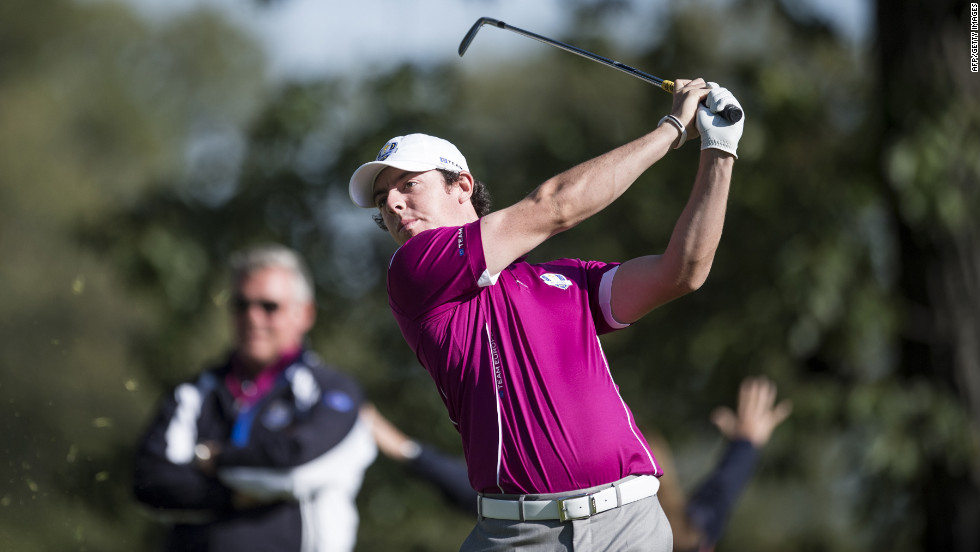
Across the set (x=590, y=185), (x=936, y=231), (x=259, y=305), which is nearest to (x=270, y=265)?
(x=259, y=305)

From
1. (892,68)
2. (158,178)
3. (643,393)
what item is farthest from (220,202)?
(892,68)

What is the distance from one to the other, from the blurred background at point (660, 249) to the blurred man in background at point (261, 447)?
9.60ft

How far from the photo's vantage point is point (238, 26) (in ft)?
61.4

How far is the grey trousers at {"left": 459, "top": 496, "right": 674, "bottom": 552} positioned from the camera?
326cm

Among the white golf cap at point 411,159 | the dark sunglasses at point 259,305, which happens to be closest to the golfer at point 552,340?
the white golf cap at point 411,159

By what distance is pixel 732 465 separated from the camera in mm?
5305

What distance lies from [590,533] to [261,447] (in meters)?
1.84

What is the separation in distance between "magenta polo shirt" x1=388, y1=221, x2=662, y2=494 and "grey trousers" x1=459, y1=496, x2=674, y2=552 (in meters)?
0.10

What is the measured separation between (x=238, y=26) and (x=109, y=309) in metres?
5.64

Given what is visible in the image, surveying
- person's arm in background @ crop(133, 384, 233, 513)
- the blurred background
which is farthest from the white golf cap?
the blurred background

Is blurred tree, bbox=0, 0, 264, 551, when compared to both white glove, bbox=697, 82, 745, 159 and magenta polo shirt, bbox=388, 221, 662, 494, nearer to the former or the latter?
magenta polo shirt, bbox=388, 221, 662, 494

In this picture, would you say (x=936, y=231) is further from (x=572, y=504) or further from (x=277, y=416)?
(x=572, y=504)

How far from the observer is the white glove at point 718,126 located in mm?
3359

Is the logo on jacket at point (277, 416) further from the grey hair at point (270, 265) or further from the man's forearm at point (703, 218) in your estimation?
the man's forearm at point (703, 218)
